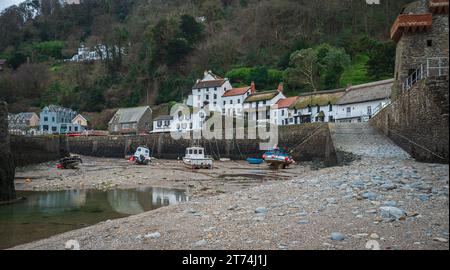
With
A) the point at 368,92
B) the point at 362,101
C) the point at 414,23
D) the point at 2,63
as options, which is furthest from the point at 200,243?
the point at 2,63

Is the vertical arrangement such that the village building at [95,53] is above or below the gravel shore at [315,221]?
above

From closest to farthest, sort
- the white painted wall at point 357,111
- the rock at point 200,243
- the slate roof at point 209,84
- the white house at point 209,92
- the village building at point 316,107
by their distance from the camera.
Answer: the rock at point 200,243 < the white painted wall at point 357,111 < the village building at point 316,107 < the white house at point 209,92 < the slate roof at point 209,84

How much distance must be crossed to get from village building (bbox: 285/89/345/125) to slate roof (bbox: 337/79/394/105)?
125 centimetres

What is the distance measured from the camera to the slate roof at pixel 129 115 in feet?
219

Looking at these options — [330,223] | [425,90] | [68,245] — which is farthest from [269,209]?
[425,90]

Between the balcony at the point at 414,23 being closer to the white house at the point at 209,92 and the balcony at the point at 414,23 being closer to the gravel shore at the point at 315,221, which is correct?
the gravel shore at the point at 315,221

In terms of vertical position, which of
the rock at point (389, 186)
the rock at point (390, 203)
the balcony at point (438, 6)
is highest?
the balcony at point (438, 6)

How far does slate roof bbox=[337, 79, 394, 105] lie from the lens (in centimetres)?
4000

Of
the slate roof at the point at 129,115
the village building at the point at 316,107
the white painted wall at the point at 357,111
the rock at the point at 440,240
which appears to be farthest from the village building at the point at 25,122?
the rock at the point at 440,240

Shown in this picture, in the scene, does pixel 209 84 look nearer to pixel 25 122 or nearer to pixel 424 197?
pixel 25 122

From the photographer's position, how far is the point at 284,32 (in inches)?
2938

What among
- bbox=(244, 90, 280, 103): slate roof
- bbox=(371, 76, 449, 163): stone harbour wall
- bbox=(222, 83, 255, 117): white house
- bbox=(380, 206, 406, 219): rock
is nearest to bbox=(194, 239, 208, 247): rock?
bbox=(380, 206, 406, 219): rock

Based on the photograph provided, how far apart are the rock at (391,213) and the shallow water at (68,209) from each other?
27.1ft
